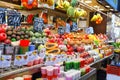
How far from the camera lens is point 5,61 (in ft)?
6.14

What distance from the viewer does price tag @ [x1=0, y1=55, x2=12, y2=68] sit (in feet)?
6.04

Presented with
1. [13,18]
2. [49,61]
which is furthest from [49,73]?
[13,18]

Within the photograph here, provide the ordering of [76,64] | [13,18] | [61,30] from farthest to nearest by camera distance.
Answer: [61,30]
[76,64]
[13,18]

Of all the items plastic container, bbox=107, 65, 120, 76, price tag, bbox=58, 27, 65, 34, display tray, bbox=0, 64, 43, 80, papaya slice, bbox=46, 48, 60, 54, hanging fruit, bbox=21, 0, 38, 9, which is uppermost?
hanging fruit, bbox=21, 0, 38, 9

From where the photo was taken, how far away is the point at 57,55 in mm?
2705

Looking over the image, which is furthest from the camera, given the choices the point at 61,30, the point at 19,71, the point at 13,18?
the point at 61,30

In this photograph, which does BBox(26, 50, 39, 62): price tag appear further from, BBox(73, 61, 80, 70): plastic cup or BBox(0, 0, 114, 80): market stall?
BBox(73, 61, 80, 70): plastic cup

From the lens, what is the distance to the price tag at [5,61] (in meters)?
1.84

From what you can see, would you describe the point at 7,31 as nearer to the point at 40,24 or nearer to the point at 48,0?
the point at 40,24

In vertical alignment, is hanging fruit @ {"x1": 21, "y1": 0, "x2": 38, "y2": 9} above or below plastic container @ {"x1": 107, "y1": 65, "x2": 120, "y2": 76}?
above

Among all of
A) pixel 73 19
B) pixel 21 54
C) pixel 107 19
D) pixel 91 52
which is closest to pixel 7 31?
pixel 21 54

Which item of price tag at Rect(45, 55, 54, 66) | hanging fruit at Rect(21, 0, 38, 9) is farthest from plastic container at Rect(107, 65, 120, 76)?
price tag at Rect(45, 55, 54, 66)

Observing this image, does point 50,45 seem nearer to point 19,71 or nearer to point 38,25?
point 38,25

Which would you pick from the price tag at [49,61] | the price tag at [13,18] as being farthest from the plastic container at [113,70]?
the price tag at [13,18]
